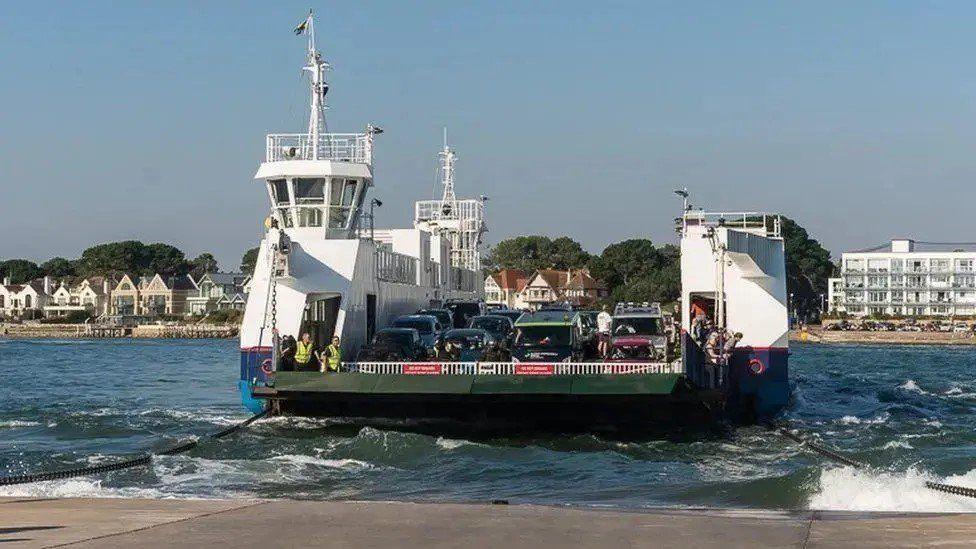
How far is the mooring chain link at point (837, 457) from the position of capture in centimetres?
1544

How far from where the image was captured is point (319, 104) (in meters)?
32.0

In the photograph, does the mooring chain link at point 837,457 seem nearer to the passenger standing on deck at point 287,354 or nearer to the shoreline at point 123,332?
the passenger standing on deck at point 287,354

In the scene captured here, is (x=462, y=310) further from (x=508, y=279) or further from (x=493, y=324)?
(x=508, y=279)

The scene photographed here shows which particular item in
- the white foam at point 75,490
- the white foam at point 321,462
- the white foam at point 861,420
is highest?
the white foam at point 75,490

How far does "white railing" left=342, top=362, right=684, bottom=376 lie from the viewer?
22953 millimetres

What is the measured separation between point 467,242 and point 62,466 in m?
39.1

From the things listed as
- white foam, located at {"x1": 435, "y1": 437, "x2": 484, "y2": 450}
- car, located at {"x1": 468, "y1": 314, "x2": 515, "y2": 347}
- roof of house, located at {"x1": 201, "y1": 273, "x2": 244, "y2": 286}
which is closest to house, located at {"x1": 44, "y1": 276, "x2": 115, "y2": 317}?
roof of house, located at {"x1": 201, "y1": 273, "x2": 244, "y2": 286}

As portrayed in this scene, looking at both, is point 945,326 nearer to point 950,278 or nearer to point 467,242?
point 950,278

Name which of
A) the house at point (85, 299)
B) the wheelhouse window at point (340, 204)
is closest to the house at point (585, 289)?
the house at point (85, 299)

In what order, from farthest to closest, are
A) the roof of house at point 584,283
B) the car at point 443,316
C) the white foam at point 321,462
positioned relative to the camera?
1. the roof of house at point 584,283
2. the car at point 443,316
3. the white foam at point 321,462

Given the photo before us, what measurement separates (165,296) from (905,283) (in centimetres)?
9318

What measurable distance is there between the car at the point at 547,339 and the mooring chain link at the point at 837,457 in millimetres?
4361

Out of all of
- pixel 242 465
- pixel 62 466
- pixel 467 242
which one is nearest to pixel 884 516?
pixel 242 465

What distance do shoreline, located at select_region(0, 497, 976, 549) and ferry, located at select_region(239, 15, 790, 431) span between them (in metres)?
8.81
